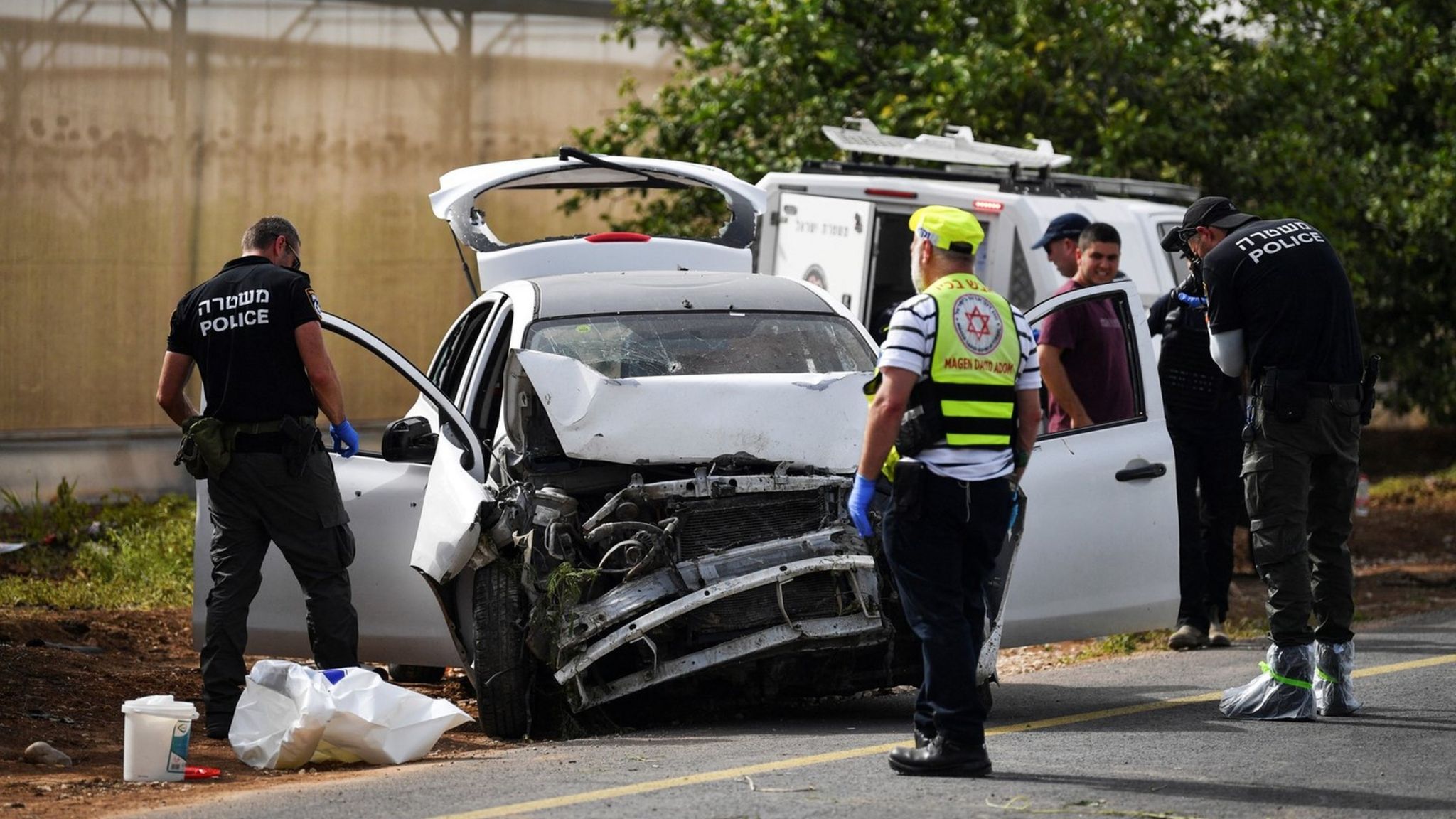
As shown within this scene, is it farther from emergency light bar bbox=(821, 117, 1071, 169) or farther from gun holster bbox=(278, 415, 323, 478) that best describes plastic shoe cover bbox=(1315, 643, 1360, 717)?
emergency light bar bbox=(821, 117, 1071, 169)

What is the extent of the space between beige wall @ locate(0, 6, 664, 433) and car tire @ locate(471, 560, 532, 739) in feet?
27.8

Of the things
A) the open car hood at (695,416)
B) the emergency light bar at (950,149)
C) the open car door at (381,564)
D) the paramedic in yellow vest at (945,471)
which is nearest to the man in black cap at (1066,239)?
the emergency light bar at (950,149)

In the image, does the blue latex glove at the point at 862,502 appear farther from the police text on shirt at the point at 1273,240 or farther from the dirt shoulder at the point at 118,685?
the police text on shirt at the point at 1273,240

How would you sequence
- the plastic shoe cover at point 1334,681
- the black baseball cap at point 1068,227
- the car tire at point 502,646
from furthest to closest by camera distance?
1. the black baseball cap at point 1068,227
2. the plastic shoe cover at point 1334,681
3. the car tire at point 502,646

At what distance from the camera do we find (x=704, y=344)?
23.5 feet

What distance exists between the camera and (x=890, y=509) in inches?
215

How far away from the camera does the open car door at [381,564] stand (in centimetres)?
694

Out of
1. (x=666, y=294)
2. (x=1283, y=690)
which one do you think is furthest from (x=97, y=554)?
(x=1283, y=690)

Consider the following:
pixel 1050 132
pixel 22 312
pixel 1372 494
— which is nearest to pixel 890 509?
pixel 1050 132

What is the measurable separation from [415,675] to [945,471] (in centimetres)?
368

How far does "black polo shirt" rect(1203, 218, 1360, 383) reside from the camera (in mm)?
6453

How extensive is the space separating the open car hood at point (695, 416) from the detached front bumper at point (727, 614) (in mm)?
360

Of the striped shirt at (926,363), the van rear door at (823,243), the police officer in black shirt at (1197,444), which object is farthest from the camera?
the van rear door at (823,243)

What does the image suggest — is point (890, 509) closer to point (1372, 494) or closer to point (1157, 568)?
point (1157, 568)
